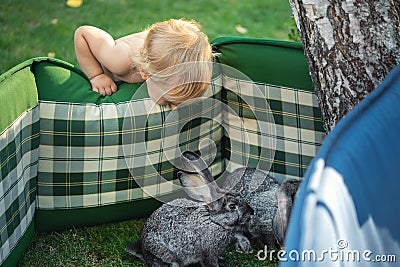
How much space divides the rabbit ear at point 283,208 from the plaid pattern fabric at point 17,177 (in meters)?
0.84

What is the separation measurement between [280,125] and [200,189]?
46cm

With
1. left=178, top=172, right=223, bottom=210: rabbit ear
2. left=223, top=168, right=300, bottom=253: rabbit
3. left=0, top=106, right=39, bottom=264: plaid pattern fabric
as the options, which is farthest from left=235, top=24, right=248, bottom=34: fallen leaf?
left=0, top=106, right=39, bottom=264: plaid pattern fabric

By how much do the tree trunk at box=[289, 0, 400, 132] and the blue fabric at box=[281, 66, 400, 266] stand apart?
12.3 inches

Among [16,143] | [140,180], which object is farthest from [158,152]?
[16,143]

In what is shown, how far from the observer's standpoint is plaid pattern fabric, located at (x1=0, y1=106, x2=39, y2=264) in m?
2.34

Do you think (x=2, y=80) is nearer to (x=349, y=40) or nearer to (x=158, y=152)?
(x=158, y=152)

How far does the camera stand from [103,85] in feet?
9.12

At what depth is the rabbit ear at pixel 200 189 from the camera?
2520mm

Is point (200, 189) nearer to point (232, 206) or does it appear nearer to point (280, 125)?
point (232, 206)

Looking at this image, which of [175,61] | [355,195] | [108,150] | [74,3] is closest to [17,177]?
[108,150]

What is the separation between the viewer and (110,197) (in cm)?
276

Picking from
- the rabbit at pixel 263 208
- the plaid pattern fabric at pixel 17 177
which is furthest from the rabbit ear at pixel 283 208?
the plaid pattern fabric at pixel 17 177

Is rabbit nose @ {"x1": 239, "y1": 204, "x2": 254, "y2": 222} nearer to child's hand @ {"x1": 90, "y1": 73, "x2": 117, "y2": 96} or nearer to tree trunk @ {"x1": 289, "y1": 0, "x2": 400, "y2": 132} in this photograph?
tree trunk @ {"x1": 289, "y1": 0, "x2": 400, "y2": 132}

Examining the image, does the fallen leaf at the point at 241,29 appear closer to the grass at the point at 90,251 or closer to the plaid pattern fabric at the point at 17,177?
the grass at the point at 90,251
